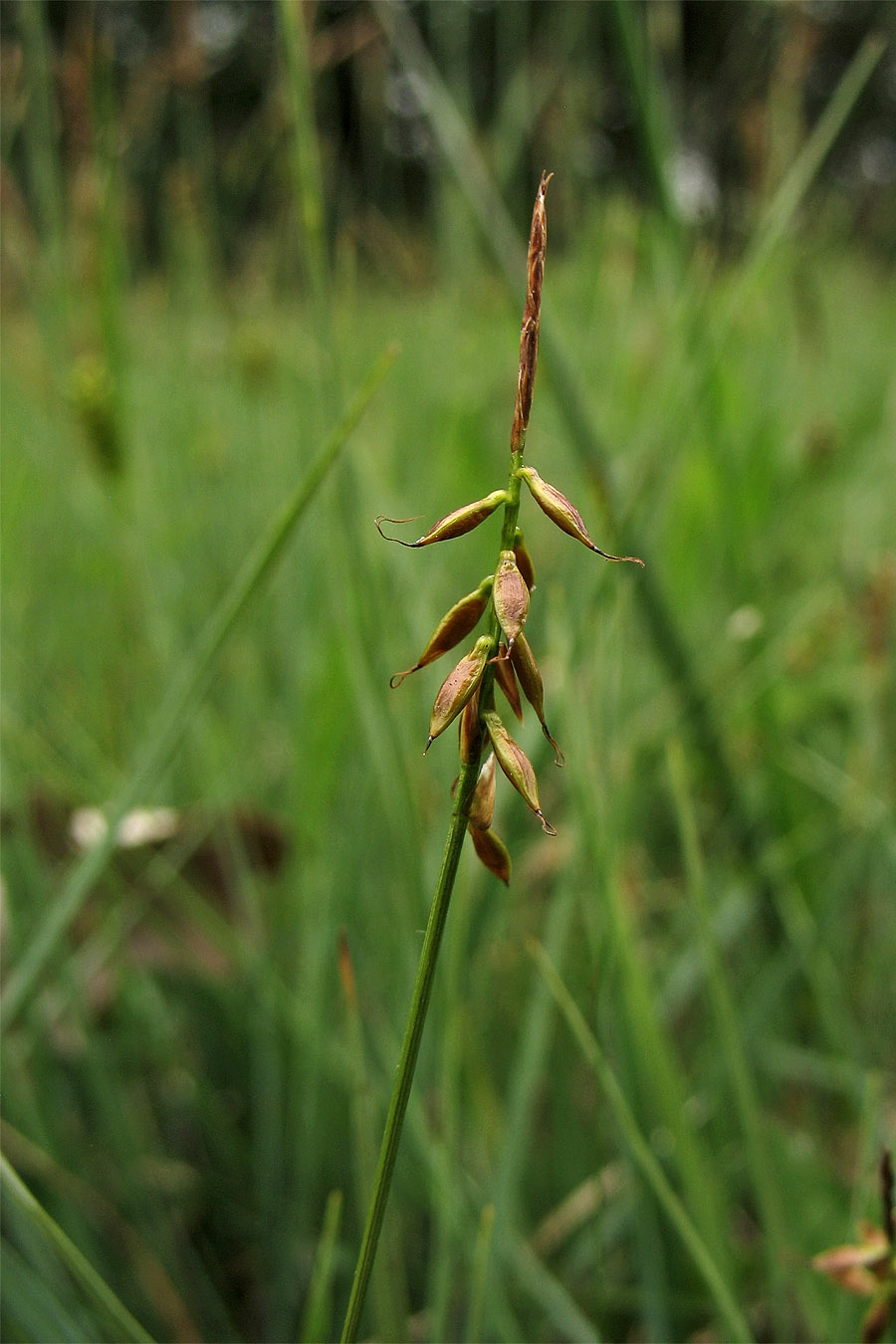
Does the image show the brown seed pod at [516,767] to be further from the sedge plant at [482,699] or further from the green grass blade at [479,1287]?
the green grass blade at [479,1287]

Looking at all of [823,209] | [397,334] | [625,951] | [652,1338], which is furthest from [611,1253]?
[823,209]

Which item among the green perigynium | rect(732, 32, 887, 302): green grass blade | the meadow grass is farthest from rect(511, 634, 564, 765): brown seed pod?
rect(732, 32, 887, 302): green grass blade

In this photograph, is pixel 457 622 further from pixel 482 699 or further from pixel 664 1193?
pixel 664 1193

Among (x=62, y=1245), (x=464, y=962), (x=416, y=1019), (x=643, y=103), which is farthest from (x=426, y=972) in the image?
(x=643, y=103)

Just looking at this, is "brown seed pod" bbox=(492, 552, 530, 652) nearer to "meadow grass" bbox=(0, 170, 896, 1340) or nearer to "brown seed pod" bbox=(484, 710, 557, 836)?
"brown seed pod" bbox=(484, 710, 557, 836)

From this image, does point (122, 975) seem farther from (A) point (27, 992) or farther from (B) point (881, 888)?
(B) point (881, 888)

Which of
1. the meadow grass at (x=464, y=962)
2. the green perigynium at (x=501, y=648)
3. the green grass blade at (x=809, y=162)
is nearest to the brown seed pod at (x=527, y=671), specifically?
the green perigynium at (x=501, y=648)
